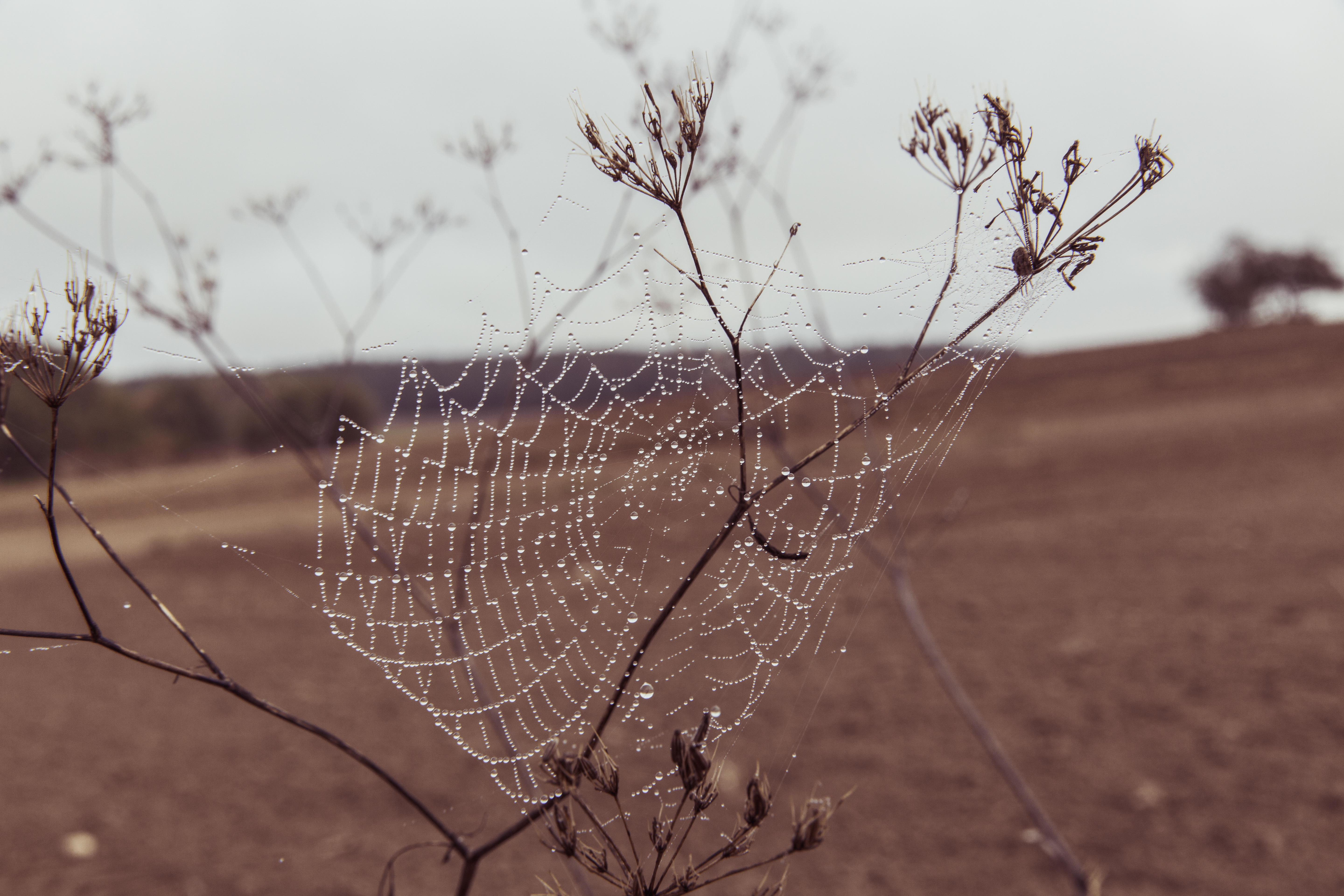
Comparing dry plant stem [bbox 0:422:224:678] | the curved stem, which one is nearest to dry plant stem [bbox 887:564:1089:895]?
dry plant stem [bbox 0:422:224:678]

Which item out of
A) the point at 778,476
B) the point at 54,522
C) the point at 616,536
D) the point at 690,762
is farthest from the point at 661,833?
the point at 616,536

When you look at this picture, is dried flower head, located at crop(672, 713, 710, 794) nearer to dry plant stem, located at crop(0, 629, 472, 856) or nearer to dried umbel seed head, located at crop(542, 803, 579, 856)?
dried umbel seed head, located at crop(542, 803, 579, 856)

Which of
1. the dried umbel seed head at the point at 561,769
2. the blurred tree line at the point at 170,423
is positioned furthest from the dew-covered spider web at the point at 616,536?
the blurred tree line at the point at 170,423

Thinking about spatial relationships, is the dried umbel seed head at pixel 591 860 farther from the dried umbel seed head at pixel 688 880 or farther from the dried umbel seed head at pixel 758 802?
the dried umbel seed head at pixel 758 802

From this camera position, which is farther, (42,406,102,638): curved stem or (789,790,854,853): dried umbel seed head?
(789,790,854,853): dried umbel seed head

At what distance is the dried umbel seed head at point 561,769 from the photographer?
4.73ft

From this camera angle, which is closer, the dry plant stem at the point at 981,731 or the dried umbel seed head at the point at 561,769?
the dried umbel seed head at the point at 561,769

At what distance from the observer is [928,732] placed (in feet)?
22.2

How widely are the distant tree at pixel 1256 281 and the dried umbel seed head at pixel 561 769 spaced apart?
57.4 meters

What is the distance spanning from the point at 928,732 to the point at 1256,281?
5598 centimetres

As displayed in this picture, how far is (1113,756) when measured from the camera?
239 inches

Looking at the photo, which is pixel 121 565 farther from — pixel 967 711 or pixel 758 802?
pixel 967 711

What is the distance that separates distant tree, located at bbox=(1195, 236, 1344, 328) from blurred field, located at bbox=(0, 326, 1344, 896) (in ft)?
143

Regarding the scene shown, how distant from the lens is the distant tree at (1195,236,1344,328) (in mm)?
49562
